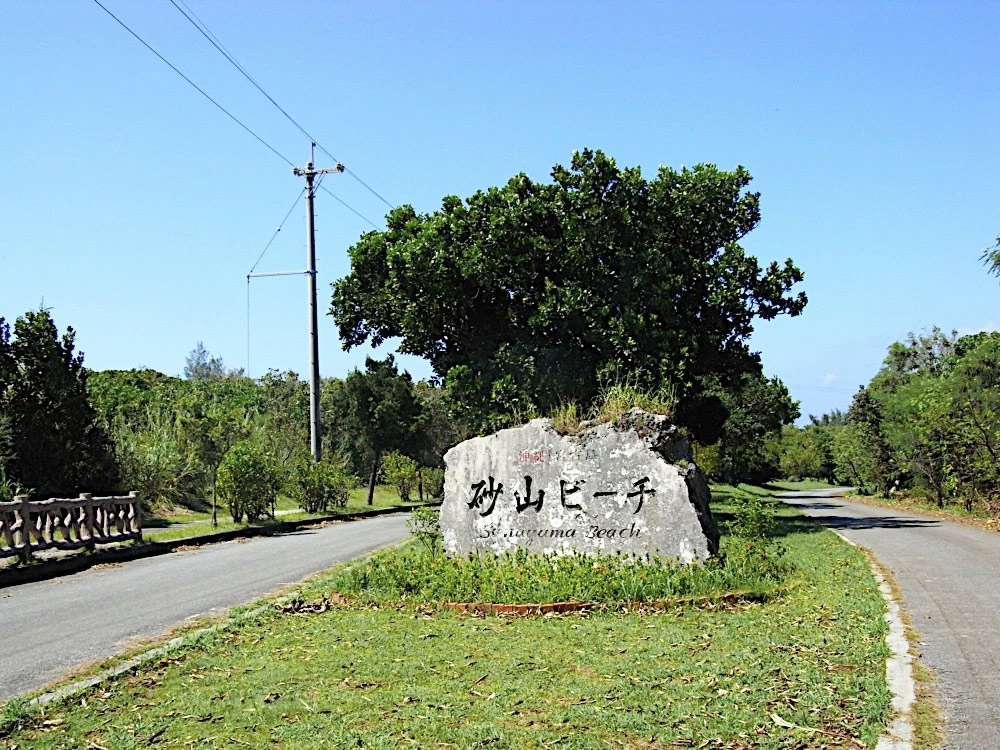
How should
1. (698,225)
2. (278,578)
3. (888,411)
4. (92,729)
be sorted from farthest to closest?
(888,411) < (698,225) < (278,578) < (92,729)

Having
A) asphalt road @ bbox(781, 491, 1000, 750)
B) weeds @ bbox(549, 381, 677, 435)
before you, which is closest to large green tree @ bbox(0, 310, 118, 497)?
weeds @ bbox(549, 381, 677, 435)

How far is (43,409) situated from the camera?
20.2m

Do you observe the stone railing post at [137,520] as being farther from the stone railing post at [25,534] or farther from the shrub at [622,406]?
the shrub at [622,406]

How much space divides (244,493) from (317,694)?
63.7ft

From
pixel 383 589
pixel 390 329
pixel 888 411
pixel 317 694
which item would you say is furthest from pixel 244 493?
pixel 888 411

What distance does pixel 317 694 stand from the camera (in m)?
6.53

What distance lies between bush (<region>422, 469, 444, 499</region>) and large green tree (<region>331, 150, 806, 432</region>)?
20012mm

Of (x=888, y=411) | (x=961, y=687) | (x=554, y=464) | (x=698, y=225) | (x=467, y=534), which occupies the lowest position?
(x=961, y=687)

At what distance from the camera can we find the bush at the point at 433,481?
4381 centimetres

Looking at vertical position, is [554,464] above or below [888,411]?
below

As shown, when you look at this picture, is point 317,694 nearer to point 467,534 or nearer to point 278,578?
point 467,534

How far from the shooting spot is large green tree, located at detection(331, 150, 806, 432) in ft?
71.4

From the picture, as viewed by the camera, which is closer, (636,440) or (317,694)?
(317,694)

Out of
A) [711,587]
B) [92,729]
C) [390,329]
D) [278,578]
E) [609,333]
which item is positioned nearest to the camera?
[92,729]
